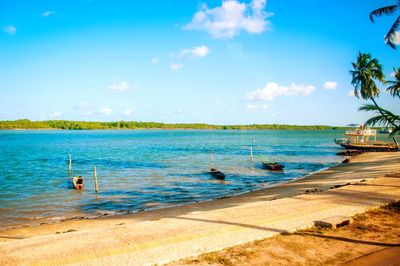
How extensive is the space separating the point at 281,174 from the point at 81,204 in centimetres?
2357

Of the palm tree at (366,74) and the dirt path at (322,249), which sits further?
the palm tree at (366,74)

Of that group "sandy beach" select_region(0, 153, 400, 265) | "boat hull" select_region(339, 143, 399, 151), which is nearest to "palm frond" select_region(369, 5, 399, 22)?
"sandy beach" select_region(0, 153, 400, 265)

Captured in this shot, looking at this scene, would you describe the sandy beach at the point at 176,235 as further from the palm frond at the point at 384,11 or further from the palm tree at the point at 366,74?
the palm tree at the point at 366,74

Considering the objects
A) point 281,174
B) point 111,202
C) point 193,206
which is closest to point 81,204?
point 111,202

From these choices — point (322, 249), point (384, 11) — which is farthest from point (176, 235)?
point (384, 11)

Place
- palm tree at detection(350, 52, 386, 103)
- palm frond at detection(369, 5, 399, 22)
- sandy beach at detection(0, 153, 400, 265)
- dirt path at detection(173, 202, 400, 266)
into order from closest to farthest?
dirt path at detection(173, 202, 400, 266), sandy beach at detection(0, 153, 400, 265), palm frond at detection(369, 5, 399, 22), palm tree at detection(350, 52, 386, 103)

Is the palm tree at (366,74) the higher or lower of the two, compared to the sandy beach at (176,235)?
higher

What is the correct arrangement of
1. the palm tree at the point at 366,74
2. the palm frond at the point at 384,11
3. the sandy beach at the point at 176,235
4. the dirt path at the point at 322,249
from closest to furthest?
the dirt path at the point at 322,249 < the sandy beach at the point at 176,235 < the palm frond at the point at 384,11 < the palm tree at the point at 366,74

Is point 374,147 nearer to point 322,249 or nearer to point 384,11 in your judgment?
point 384,11

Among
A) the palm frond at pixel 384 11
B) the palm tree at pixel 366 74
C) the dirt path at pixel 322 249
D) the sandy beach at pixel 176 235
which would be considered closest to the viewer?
the dirt path at pixel 322 249

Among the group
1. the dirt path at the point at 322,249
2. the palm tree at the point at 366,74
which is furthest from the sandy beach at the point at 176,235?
the palm tree at the point at 366,74

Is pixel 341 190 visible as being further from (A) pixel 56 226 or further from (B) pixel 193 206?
(A) pixel 56 226

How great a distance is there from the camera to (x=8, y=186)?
96.0 feet

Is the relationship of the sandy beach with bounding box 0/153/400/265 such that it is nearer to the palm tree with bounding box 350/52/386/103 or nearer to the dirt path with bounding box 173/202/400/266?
the dirt path with bounding box 173/202/400/266
